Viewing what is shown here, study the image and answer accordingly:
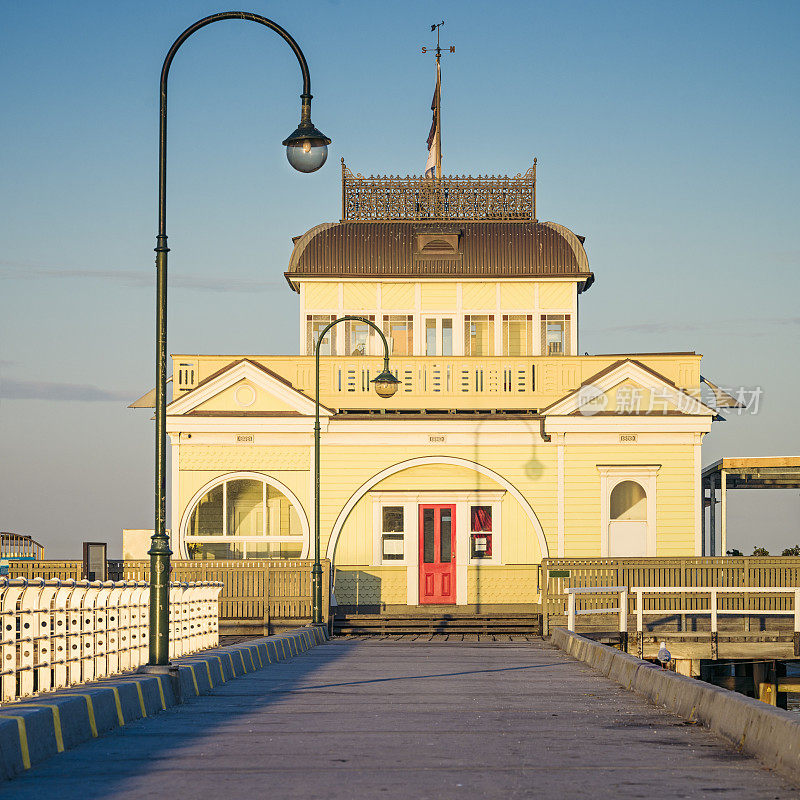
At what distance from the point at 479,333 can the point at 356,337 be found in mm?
3656

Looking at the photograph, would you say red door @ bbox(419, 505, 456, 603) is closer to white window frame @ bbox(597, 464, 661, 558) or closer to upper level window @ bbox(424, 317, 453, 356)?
white window frame @ bbox(597, 464, 661, 558)

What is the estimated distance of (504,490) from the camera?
112 ft

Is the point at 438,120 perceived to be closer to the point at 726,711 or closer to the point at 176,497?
the point at 176,497

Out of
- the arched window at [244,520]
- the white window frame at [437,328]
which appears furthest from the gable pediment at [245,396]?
the white window frame at [437,328]

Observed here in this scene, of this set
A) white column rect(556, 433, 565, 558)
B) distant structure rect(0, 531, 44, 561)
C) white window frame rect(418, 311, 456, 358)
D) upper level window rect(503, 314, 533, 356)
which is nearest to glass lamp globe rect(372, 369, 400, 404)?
white column rect(556, 433, 565, 558)

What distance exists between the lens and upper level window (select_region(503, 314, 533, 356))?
1486 inches

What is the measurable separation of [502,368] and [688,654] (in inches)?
399

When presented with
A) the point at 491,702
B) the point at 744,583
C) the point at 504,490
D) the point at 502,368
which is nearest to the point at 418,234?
the point at 502,368

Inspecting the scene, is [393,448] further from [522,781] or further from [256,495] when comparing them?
[522,781]

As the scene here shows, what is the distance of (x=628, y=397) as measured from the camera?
33531 mm

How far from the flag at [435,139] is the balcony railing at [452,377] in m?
10.5

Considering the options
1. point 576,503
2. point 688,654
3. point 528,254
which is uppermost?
point 528,254

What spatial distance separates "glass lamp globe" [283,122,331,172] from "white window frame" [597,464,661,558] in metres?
20.2

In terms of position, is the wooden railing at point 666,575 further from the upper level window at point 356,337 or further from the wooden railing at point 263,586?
the upper level window at point 356,337
